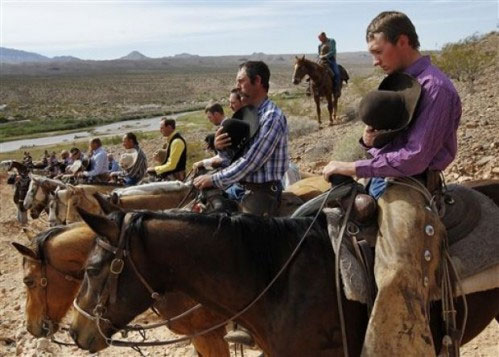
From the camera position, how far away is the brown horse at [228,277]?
3381 mm

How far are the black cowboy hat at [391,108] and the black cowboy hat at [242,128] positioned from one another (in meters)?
1.67

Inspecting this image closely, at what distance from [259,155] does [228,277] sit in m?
1.46

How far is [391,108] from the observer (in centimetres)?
332

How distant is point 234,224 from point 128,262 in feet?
2.28

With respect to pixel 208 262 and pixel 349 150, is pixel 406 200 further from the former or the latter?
pixel 349 150

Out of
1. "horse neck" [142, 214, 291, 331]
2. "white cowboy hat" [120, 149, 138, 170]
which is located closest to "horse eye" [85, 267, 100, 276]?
"horse neck" [142, 214, 291, 331]

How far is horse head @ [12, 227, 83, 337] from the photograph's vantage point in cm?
516

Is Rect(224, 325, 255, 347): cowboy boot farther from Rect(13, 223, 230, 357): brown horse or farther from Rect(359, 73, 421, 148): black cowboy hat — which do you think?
Rect(359, 73, 421, 148): black cowboy hat

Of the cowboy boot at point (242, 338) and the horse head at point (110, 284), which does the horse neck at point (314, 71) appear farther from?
the horse head at point (110, 284)

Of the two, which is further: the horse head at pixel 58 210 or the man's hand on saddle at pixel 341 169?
the horse head at pixel 58 210

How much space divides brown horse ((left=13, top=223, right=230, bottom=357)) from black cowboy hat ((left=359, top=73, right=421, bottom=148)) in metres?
2.55

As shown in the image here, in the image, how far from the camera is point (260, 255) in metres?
3.53

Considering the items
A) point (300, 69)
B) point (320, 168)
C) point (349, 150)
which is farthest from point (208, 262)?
point (300, 69)

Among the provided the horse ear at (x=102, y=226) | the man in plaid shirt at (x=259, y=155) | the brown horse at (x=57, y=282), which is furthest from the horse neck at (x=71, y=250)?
the horse ear at (x=102, y=226)
